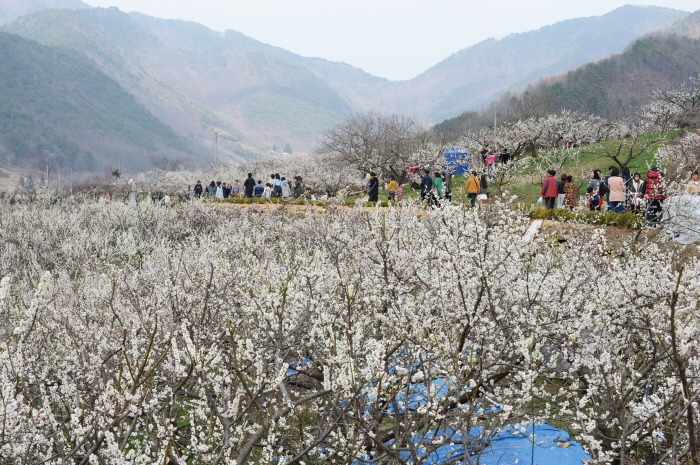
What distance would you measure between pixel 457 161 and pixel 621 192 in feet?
57.2

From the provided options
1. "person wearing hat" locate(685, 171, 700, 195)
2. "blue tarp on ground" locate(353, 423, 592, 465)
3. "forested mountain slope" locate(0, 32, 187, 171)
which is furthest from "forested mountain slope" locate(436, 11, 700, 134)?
"forested mountain slope" locate(0, 32, 187, 171)

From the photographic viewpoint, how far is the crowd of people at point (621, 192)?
454 inches

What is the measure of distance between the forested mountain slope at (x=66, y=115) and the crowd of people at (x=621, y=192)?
119m

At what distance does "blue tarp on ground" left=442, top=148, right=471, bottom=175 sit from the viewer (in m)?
29.3

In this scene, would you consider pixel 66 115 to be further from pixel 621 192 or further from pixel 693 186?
pixel 693 186

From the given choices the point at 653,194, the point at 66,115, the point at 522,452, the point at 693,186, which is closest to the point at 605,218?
the point at 653,194

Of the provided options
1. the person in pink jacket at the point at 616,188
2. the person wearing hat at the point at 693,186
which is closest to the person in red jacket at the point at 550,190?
the person in pink jacket at the point at 616,188

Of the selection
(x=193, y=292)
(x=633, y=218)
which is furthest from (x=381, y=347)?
(x=633, y=218)

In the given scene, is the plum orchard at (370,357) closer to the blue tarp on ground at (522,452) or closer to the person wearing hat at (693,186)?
the blue tarp on ground at (522,452)

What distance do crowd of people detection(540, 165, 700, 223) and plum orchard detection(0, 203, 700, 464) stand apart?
6.35m

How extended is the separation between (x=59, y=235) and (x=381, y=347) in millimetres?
17239

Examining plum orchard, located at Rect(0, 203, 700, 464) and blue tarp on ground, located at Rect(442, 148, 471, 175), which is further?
blue tarp on ground, located at Rect(442, 148, 471, 175)

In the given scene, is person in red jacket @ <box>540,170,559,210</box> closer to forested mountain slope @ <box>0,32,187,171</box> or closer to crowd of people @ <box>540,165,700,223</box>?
crowd of people @ <box>540,165,700,223</box>

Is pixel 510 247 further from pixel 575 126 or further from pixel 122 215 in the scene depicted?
pixel 575 126
